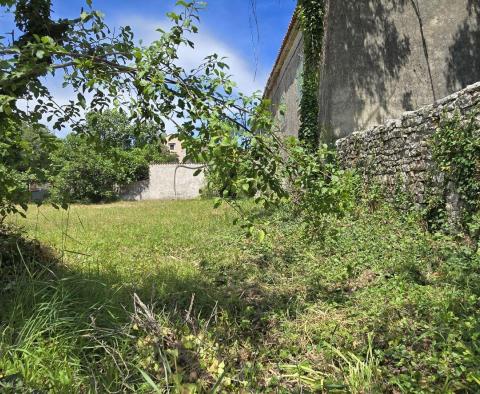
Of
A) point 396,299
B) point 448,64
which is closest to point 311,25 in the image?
point 448,64

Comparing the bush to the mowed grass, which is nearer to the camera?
the mowed grass

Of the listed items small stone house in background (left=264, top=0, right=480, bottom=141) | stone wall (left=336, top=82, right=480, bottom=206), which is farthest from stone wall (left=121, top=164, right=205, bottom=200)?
stone wall (left=336, top=82, right=480, bottom=206)

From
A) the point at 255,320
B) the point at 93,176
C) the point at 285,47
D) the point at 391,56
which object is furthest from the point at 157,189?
the point at 255,320

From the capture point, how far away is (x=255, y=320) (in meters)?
3.85

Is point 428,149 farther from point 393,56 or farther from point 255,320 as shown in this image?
point 393,56

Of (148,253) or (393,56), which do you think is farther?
(393,56)

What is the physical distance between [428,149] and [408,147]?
61 cm

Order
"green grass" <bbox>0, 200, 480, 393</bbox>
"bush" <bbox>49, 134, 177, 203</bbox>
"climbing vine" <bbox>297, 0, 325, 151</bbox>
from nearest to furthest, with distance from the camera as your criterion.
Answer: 1. "green grass" <bbox>0, 200, 480, 393</bbox>
2. "climbing vine" <bbox>297, 0, 325, 151</bbox>
3. "bush" <bbox>49, 134, 177, 203</bbox>

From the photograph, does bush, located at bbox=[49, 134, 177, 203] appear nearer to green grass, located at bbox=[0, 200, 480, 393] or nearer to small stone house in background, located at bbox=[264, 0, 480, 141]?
small stone house in background, located at bbox=[264, 0, 480, 141]

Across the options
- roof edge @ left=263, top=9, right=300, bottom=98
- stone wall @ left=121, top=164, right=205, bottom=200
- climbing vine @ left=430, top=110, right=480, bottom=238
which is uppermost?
roof edge @ left=263, top=9, right=300, bottom=98

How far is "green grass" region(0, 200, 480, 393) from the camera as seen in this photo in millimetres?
2678

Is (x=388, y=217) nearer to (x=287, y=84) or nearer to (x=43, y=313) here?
(x=43, y=313)

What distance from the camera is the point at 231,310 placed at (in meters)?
4.04

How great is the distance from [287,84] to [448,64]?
22.2 feet
